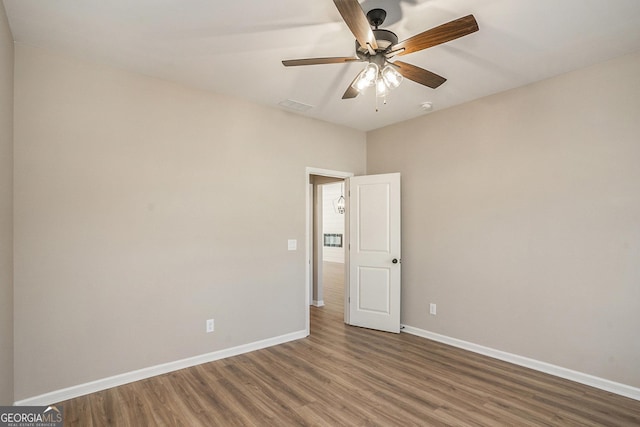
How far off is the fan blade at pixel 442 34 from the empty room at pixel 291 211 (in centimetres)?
2

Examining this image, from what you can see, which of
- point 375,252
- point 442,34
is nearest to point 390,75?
point 442,34

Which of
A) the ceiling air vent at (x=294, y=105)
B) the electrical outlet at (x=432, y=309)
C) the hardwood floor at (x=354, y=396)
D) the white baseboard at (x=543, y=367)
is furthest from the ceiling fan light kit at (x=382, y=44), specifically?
the white baseboard at (x=543, y=367)

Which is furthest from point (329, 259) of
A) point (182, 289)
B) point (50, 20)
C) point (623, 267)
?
point (50, 20)

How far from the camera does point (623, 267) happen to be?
2.87 metres

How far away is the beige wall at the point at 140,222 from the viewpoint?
2.69 m

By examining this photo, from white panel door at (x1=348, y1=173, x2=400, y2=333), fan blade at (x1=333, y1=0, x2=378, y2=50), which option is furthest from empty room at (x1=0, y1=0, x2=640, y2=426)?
white panel door at (x1=348, y1=173, x2=400, y2=333)

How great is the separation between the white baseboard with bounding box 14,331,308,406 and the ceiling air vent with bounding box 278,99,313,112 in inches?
110

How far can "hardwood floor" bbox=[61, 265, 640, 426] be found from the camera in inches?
98.2

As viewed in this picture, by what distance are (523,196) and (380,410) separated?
252cm

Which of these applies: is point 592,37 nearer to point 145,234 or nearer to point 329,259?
point 145,234

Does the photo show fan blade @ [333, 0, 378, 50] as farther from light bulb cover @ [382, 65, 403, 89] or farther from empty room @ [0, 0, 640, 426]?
light bulb cover @ [382, 65, 403, 89]

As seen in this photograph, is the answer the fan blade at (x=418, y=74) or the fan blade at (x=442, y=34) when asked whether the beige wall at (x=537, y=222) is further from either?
the fan blade at (x=442, y=34)

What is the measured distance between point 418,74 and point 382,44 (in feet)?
1.31

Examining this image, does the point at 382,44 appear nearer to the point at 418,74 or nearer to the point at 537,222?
the point at 418,74
